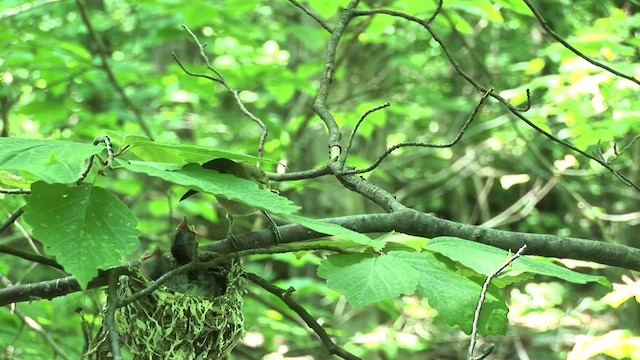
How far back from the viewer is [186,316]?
1.28m

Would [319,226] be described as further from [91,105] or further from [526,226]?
[526,226]

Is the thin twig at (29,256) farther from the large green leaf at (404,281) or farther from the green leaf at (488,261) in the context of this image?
the green leaf at (488,261)

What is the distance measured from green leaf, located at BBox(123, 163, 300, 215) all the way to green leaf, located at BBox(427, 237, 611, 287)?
29 centimetres

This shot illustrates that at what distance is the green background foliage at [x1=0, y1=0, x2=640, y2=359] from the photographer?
1.06m

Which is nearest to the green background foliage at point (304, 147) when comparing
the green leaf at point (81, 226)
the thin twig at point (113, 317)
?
the green leaf at point (81, 226)

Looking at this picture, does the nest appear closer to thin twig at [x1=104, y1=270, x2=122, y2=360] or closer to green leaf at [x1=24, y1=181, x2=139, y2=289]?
thin twig at [x1=104, y1=270, x2=122, y2=360]

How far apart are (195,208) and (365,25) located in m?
1.85

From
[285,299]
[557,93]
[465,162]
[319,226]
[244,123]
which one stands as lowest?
[465,162]

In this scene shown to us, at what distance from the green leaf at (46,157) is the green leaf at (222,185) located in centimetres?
7

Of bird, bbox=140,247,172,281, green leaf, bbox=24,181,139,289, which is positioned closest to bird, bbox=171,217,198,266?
bird, bbox=140,247,172,281

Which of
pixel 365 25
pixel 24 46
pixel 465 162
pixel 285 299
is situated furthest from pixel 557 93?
pixel 465 162

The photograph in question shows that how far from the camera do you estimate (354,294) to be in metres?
1.06

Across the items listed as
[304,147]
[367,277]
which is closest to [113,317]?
[367,277]

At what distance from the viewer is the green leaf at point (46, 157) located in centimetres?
93
